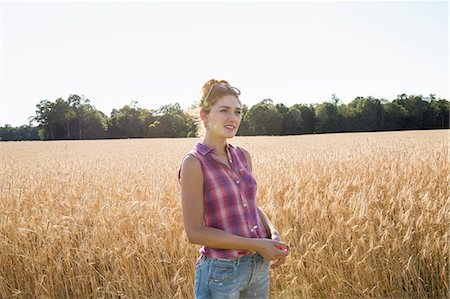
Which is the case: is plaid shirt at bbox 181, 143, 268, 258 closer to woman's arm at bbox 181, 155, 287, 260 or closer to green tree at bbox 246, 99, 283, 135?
woman's arm at bbox 181, 155, 287, 260

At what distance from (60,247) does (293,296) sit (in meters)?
2.22

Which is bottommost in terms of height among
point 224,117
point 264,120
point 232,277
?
point 232,277

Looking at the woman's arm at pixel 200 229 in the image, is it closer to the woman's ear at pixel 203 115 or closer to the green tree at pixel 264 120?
the woman's ear at pixel 203 115

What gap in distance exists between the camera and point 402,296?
3203 millimetres

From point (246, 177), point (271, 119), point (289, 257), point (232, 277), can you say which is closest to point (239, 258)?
point (232, 277)

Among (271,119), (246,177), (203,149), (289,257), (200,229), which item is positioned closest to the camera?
(200,229)

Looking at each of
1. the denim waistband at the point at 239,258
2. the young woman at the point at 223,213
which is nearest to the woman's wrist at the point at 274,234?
the young woman at the point at 223,213

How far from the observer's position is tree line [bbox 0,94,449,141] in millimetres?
64312

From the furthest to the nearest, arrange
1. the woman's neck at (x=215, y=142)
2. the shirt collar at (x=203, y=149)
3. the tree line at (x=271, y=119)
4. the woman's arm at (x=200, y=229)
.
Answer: the tree line at (x=271, y=119)
the woman's neck at (x=215, y=142)
the shirt collar at (x=203, y=149)
the woman's arm at (x=200, y=229)

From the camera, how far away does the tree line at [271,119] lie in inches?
2532

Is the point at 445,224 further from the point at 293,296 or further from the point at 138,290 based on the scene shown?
the point at 138,290

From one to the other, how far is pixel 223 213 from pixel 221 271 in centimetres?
27

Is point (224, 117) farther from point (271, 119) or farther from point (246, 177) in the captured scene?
point (271, 119)

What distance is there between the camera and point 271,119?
2717 inches
